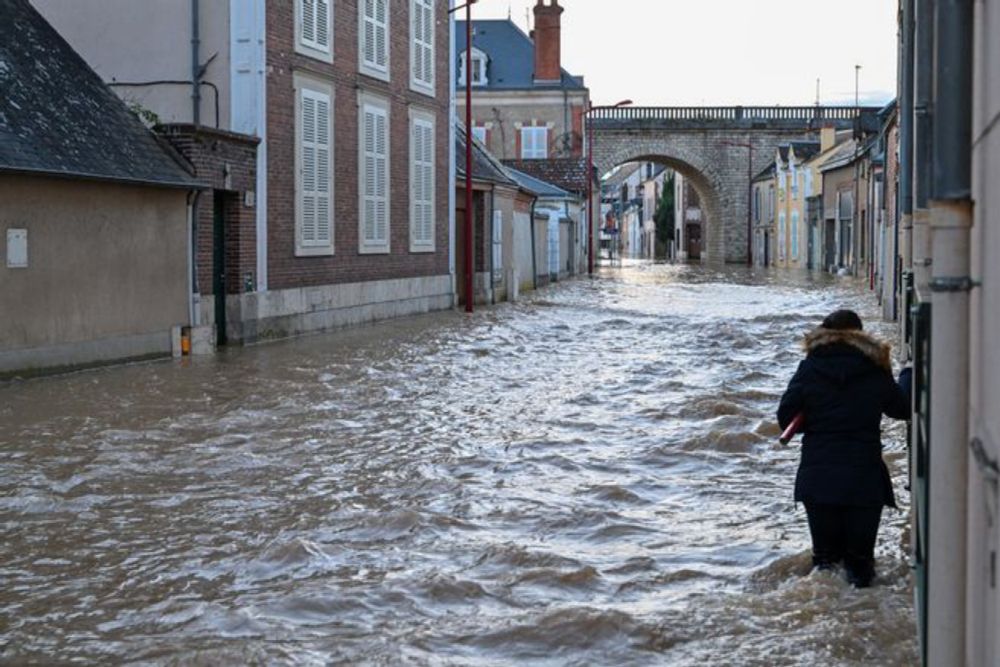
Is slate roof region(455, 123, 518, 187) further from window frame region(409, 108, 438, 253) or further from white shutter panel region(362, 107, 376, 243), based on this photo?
white shutter panel region(362, 107, 376, 243)

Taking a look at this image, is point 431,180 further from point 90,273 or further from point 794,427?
point 794,427

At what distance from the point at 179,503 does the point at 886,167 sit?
27.0m

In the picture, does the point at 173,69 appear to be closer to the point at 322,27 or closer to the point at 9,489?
the point at 322,27

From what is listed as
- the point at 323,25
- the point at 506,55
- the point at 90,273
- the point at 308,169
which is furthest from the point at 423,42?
the point at 506,55

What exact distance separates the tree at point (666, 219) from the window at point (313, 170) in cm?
8229

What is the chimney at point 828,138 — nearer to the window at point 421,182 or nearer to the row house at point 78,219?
the window at point 421,182

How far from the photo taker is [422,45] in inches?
1136

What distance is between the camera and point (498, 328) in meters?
25.2

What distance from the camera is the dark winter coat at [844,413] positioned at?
255 inches

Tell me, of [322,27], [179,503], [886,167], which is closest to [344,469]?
[179,503]

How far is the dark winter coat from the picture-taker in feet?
21.3

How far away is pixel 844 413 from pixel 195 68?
16241 millimetres

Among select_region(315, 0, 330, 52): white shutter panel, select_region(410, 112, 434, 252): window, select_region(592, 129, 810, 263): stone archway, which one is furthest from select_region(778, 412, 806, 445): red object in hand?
select_region(592, 129, 810, 263): stone archway

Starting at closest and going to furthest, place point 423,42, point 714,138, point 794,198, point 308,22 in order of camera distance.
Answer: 1. point 308,22
2. point 423,42
3. point 794,198
4. point 714,138
